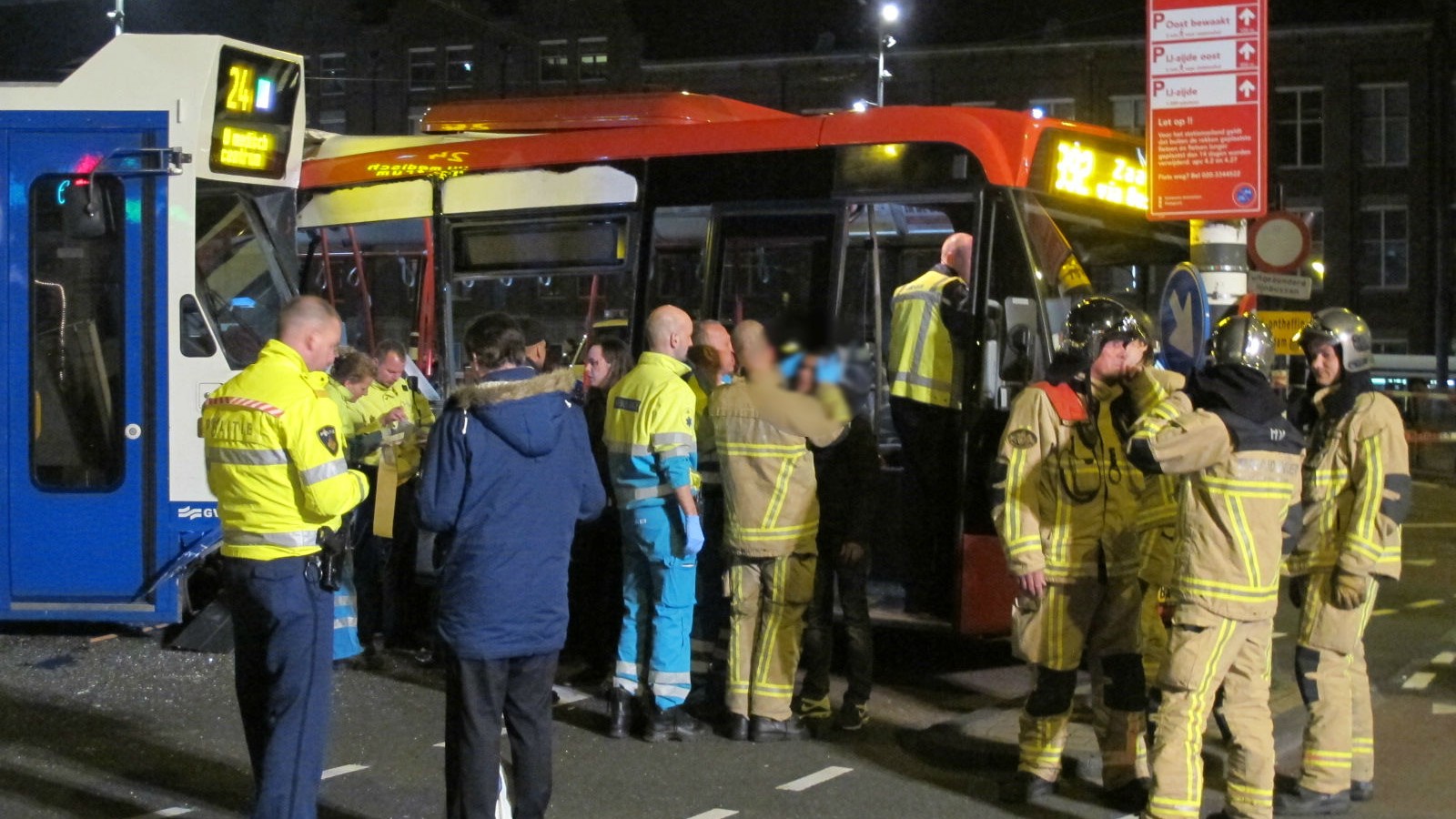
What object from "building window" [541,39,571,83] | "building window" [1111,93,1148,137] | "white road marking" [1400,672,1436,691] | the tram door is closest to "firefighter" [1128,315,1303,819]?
"white road marking" [1400,672,1436,691]

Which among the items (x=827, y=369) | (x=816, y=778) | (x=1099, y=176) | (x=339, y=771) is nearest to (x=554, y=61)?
(x=1099, y=176)

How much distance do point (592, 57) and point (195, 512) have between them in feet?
140

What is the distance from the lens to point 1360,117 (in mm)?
43312

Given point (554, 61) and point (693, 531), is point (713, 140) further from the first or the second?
point (554, 61)

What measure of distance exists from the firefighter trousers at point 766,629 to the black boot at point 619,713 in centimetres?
47

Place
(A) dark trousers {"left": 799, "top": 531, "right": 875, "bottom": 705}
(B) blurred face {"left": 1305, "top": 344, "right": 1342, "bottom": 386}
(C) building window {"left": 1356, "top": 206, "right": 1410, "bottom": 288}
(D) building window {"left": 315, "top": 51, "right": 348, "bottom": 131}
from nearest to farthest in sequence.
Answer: (B) blurred face {"left": 1305, "top": 344, "right": 1342, "bottom": 386} < (A) dark trousers {"left": 799, "top": 531, "right": 875, "bottom": 705} < (C) building window {"left": 1356, "top": 206, "right": 1410, "bottom": 288} < (D) building window {"left": 315, "top": 51, "right": 348, "bottom": 131}

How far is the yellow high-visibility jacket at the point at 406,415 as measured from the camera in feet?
30.2

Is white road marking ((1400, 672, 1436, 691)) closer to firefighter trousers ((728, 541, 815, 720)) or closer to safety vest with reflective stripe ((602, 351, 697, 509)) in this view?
firefighter trousers ((728, 541, 815, 720))

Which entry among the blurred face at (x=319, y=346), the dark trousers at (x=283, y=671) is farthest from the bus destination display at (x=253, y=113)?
the dark trousers at (x=283, y=671)

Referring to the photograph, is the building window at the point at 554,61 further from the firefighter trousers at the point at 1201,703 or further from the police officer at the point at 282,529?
the firefighter trousers at the point at 1201,703

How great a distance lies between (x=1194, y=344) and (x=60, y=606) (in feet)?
20.5

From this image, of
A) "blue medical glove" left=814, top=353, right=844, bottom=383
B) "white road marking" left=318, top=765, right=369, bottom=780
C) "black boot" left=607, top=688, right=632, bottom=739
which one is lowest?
"white road marking" left=318, top=765, right=369, bottom=780

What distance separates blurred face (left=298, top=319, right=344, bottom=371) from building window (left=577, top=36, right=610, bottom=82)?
45.4 m

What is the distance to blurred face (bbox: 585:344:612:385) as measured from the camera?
8.41m
